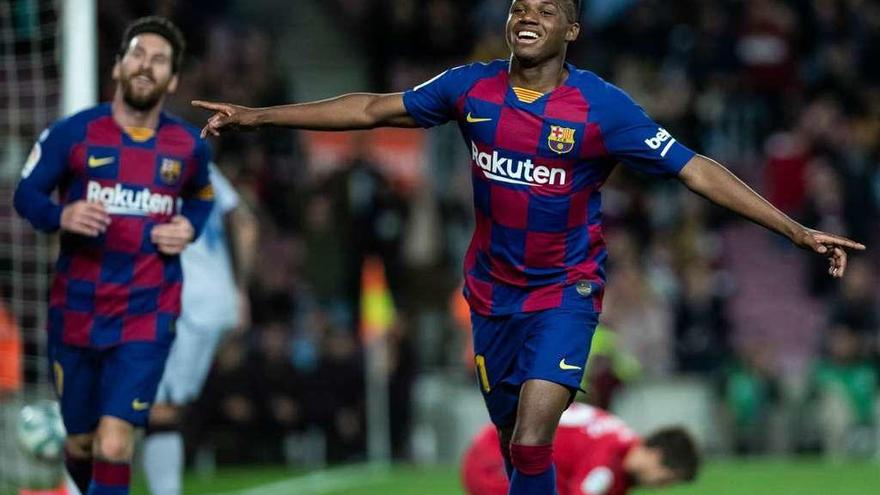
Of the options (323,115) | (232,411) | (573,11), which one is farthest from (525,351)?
(232,411)

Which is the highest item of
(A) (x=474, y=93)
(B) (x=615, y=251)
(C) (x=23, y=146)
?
(A) (x=474, y=93)

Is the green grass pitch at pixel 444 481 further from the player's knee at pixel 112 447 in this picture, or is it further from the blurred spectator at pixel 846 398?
the player's knee at pixel 112 447

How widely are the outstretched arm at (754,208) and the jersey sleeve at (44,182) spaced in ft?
9.21

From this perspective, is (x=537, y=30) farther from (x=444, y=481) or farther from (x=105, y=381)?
(x=444, y=481)

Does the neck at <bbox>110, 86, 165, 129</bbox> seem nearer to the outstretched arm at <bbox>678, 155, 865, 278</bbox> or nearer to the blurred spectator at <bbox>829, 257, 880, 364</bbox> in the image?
the outstretched arm at <bbox>678, 155, 865, 278</bbox>

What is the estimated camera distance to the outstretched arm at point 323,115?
673 centimetres

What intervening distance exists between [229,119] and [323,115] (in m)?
0.40

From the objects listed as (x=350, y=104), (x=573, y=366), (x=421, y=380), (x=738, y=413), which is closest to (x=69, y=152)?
(x=350, y=104)

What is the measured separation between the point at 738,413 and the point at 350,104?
10.6 m

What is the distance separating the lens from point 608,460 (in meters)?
8.32

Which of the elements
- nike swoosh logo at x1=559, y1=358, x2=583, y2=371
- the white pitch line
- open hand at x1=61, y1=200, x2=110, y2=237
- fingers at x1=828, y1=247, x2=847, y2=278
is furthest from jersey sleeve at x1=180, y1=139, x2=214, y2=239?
the white pitch line

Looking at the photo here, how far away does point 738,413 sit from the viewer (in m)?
16.8

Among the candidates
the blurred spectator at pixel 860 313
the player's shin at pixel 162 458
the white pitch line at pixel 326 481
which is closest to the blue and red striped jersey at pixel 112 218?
the player's shin at pixel 162 458

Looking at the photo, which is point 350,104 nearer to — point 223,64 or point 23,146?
point 23,146
